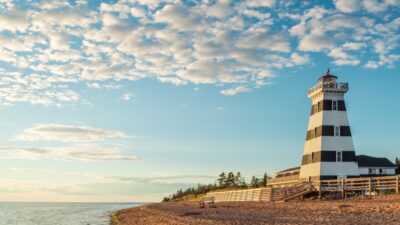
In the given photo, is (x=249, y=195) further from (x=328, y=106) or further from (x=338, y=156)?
(x=328, y=106)

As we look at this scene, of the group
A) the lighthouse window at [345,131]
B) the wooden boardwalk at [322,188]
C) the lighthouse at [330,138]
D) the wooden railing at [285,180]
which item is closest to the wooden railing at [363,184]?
the wooden boardwalk at [322,188]

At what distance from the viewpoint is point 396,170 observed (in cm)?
6544

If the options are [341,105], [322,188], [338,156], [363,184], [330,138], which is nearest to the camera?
[363,184]

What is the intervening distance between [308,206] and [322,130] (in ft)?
60.6

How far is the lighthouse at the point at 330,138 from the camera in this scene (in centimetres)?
4894

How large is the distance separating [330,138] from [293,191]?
8.65 meters

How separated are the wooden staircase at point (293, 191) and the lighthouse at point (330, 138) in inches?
157

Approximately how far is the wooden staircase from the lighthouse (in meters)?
3.99

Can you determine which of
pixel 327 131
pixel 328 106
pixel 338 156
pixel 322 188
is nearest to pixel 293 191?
pixel 322 188

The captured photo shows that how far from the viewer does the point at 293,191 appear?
44844 millimetres

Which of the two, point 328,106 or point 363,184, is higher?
point 328,106

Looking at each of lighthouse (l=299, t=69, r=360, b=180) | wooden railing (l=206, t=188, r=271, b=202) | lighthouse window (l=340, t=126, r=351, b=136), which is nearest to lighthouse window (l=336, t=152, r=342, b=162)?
lighthouse (l=299, t=69, r=360, b=180)

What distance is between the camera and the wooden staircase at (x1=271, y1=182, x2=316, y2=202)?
44.1m

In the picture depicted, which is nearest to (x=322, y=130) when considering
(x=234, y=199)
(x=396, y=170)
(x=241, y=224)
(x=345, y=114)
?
(x=345, y=114)
